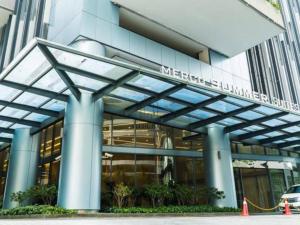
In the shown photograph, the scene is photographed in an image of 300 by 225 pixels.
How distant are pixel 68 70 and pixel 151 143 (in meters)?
8.68

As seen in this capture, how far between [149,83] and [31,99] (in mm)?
6058

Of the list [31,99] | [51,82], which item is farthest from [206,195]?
[31,99]

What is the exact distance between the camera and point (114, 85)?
13.4 metres

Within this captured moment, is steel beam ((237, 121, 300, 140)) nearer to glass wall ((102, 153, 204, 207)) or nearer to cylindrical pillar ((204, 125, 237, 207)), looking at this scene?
cylindrical pillar ((204, 125, 237, 207))

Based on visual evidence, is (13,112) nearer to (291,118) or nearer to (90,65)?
(90,65)

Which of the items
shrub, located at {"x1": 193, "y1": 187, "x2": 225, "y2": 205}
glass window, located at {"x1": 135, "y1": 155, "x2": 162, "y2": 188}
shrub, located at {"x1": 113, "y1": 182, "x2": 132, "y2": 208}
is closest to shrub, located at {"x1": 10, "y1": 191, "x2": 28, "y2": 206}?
shrub, located at {"x1": 113, "y1": 182, "x2": 132, "y2": 208}

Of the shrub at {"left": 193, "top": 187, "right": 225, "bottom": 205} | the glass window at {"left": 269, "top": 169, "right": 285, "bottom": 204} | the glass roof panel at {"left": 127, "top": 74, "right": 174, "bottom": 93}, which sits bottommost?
the shrub at {"left": 193, "top": 187, "right": 225, "bottom": 205}

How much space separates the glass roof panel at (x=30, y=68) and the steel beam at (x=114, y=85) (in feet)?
9.67

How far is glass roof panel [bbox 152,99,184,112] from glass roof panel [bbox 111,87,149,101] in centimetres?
99

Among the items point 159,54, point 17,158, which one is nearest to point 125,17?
point 159,54

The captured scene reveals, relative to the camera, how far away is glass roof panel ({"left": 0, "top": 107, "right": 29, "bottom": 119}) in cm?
1588

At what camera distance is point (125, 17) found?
63.3 feet

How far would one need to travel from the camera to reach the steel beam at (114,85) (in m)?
12.5

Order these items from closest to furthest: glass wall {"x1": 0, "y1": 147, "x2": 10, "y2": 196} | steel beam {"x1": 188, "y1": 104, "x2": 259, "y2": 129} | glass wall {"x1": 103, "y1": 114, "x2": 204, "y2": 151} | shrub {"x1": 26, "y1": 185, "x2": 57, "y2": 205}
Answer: shrub {"x1": 26, "y1": 185, "x2": 57, "y2": 205}
steel beam {"x1": 188, "y1": 104, "x2": 259, "y2": 129}
glass wall {"x1": 103, "y1": 114, "x2": 204, "y2": 151}
glass wall {"x1": 0, "y1": 147, "x2": 10, "y2": 196}
